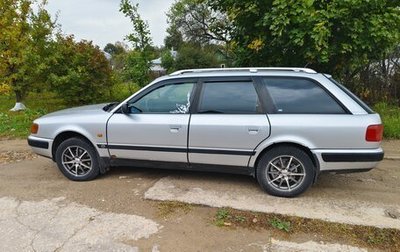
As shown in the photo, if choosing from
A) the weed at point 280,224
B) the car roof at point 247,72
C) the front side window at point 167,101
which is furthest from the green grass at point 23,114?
the weed at point 280,224

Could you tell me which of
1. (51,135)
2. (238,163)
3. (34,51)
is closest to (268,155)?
(238,163)

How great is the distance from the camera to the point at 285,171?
4074 mm

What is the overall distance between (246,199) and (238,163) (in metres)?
0.46

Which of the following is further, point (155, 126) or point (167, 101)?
point (167, 101)

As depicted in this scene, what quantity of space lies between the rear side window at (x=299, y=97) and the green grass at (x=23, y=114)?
263 inches

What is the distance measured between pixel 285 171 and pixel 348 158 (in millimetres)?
740

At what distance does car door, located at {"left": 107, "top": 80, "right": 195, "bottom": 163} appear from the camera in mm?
4348

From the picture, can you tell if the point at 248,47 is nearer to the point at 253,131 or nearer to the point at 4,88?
the point at 253,131

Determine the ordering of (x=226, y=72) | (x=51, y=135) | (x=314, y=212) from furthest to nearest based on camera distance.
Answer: (x=51, y=135) → (x=226, y=72) → (x=314, y=212)

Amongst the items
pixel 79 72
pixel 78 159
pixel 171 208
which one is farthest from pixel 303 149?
pixel 79 72

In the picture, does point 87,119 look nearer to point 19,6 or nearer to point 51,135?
point 51,135

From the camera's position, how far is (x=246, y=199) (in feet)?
13.4

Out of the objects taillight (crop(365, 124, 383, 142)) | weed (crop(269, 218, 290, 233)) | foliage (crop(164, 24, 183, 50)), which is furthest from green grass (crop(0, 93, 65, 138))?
foliage (crop(164, 24, 183, 50))

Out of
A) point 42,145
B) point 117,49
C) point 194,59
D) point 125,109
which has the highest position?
point 117,49
